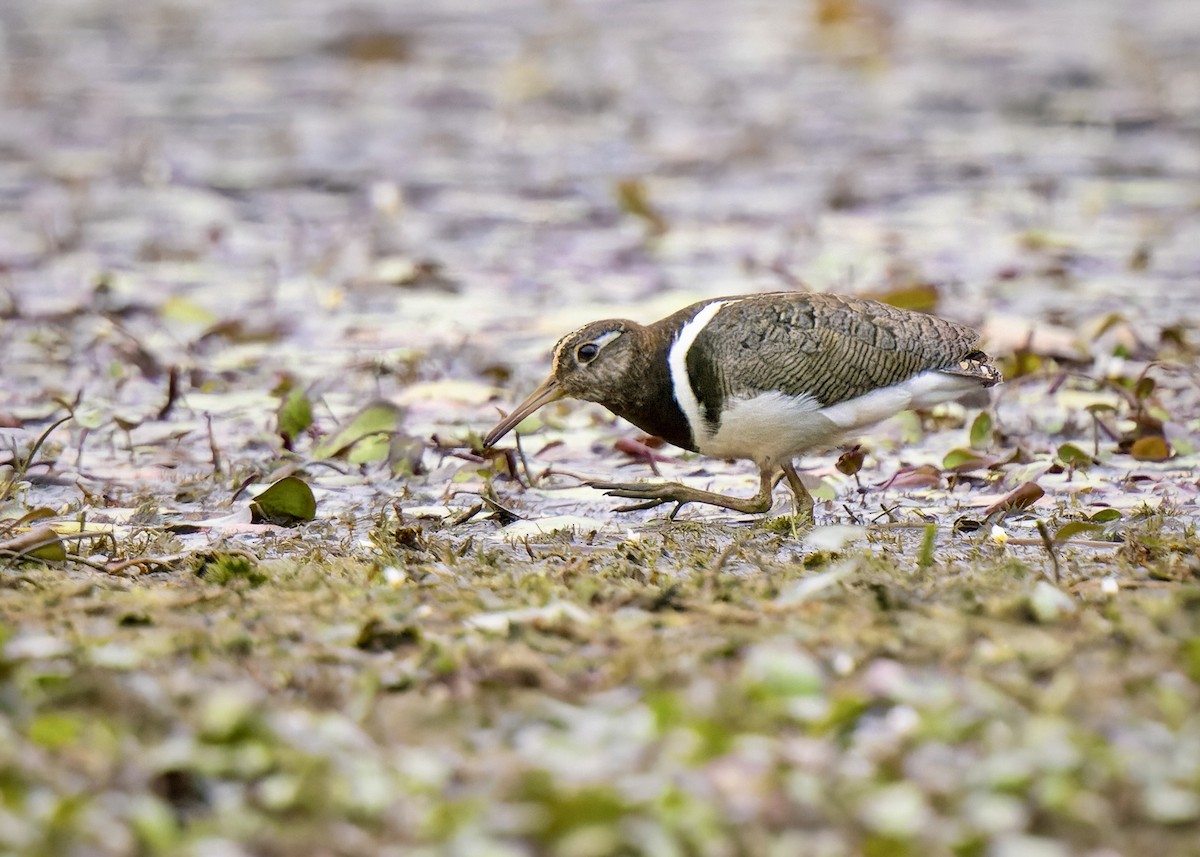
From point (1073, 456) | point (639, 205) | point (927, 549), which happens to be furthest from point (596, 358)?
point (639, 205)

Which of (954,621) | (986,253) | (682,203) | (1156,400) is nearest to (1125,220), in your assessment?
(986,253)

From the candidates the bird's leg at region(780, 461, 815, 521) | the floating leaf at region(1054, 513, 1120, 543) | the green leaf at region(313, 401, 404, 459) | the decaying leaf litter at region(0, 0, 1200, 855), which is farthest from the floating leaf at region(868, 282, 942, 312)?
the floating leaf at region(1054, 513, 1120, 543)

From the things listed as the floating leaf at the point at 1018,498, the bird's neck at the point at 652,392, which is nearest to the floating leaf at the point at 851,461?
the floating leaf at the point at 1018,498

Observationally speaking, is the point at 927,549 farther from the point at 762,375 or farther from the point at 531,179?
the point at 531,179

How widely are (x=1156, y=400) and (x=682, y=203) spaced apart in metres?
5.14

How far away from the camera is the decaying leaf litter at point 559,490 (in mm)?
3326

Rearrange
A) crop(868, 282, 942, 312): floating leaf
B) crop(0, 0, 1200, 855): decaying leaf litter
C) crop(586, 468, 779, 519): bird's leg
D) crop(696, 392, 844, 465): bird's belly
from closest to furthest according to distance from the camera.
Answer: crop(0, 0, 1200, 855): decaying leaf litter
crop(696, 392, 844, 465): bird's belly
crop(586, 468, 779, 519): bird's leg
crop(868, 282, 942, 312): floating leaf

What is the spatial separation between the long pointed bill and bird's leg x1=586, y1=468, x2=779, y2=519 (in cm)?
35

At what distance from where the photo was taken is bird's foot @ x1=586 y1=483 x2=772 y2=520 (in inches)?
224

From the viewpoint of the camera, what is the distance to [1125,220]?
35.1ft

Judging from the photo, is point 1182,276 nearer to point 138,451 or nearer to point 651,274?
point 651,274

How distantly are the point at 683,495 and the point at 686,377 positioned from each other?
0.44 meters

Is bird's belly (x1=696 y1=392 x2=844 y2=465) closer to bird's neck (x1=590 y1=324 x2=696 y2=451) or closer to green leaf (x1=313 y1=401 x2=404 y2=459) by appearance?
bird's neck (x1=590 y1=324 x2=696 y2=451)

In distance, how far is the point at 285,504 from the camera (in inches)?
218
